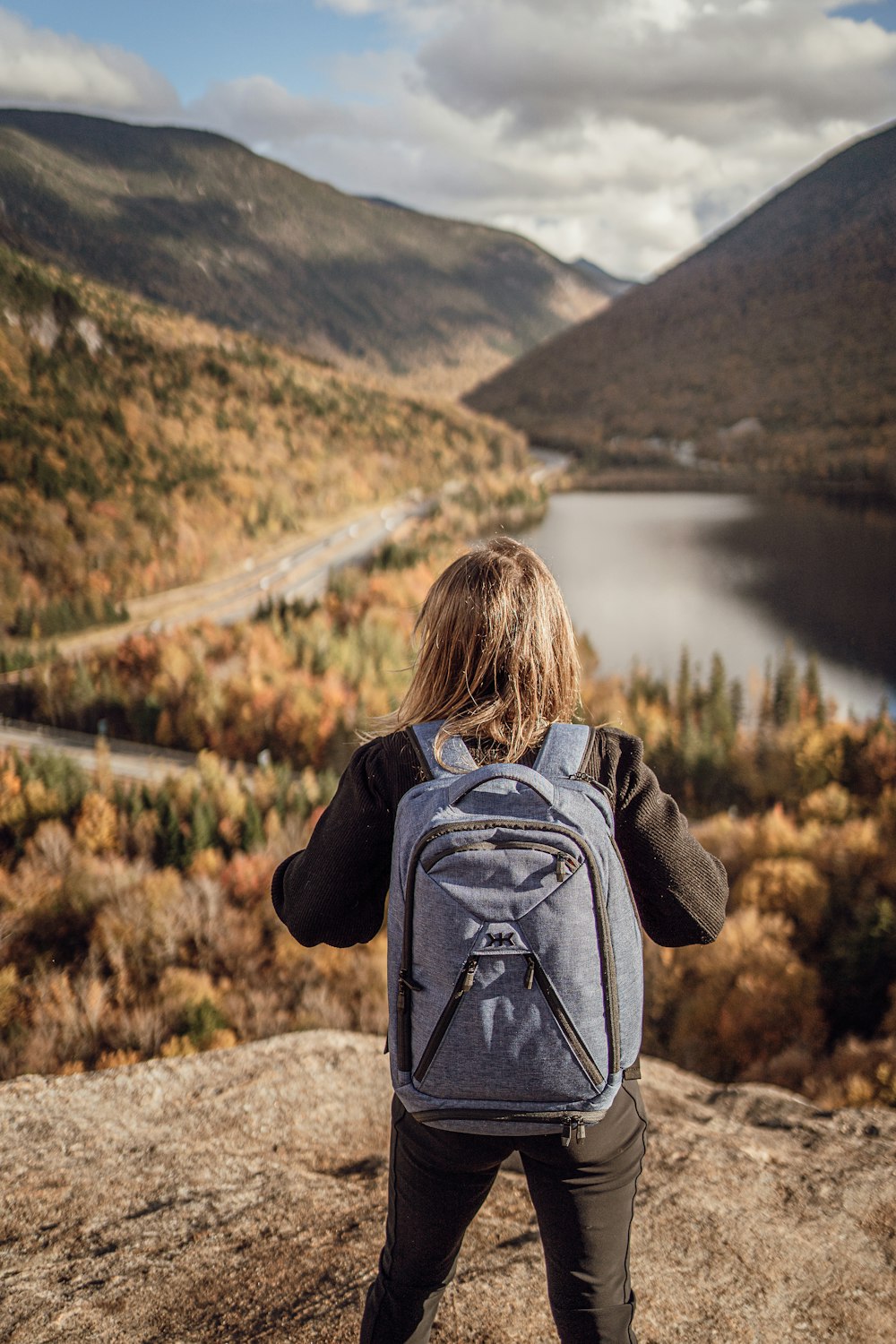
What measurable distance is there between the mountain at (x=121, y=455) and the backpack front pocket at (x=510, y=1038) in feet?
66.2

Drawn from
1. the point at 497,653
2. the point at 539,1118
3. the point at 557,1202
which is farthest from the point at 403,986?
the point at 497,653

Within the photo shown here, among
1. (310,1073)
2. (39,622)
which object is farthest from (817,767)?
(310,1073)

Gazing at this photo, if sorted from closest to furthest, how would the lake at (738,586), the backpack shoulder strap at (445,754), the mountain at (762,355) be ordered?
the backpack shoulder strap at (445,754) → the lake at (738,586) → the mountain at (762,355)

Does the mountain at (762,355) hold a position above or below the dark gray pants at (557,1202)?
above

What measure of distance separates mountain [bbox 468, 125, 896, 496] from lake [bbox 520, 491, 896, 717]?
21951mm

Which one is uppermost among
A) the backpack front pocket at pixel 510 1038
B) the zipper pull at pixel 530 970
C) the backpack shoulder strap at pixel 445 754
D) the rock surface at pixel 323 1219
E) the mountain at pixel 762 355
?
the mountain at pixel 762 355

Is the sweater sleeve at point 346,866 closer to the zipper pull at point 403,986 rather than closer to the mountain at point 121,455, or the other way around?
the zipper pull at point 403,986

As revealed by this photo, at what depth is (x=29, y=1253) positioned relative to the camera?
3.51 meters

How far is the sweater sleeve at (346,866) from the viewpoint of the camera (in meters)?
2.00

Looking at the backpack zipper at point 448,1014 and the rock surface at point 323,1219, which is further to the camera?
the rock surface at point 323,1219

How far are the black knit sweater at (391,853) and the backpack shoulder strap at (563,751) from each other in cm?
3

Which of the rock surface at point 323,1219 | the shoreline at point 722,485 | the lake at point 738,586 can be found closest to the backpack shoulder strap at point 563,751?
the rock surface at point 323,1219

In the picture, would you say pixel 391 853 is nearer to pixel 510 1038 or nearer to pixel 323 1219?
pixel 510 1038

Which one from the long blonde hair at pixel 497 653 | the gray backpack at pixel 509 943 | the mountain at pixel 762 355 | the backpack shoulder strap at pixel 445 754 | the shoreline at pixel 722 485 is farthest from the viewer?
the mountain at pixel 762 355
